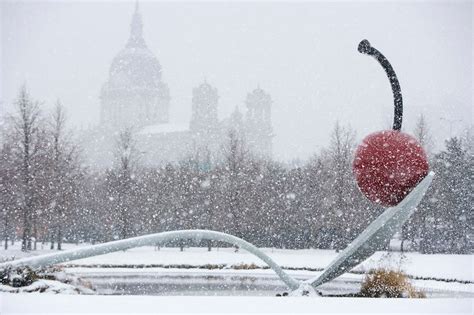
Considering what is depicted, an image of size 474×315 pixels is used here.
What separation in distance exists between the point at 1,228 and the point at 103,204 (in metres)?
7.49

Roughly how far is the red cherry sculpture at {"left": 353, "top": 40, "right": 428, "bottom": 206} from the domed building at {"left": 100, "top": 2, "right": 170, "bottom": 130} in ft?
313

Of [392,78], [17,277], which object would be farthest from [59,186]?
[392,78]

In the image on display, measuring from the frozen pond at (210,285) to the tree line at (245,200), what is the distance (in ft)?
39.8

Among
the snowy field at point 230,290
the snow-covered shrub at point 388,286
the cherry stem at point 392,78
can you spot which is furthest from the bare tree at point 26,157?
the cherry stem at point 392,78

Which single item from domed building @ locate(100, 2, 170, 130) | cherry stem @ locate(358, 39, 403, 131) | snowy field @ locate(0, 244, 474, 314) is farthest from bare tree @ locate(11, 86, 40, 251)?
domed building @ locate(100, 2, 170, 130)

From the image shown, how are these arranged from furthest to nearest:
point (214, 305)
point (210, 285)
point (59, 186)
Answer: point (59, 186), point (210, 285), point (214, 305)

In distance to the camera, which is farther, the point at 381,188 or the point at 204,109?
the point at 204,109

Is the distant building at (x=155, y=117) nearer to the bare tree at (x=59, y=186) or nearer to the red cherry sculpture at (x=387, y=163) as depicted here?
the bare tree at (x=59, y=186)

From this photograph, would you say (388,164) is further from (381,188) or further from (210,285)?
(210,285)

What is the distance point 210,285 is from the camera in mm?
13602

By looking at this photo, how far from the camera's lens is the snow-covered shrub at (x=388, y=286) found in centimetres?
1015

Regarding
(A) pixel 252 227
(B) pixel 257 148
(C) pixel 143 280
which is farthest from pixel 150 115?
(C) pixel 143 280

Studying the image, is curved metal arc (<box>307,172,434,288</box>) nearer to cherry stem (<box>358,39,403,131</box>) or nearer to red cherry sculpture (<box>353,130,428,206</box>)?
red cherry sculpture (<box>353,130,428,206</box>)

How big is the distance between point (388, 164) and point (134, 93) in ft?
322
